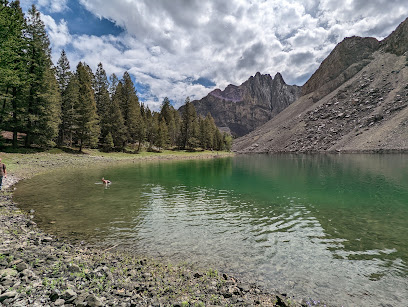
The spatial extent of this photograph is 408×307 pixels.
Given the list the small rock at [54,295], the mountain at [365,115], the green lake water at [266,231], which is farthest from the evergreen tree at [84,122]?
the mountain at [365,115]

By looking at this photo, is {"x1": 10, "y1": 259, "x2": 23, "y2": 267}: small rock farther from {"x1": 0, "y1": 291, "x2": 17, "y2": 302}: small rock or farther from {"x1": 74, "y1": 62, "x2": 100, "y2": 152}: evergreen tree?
{"x1": 74, "y1": 62, "x2": 100, "y2": 152}: evergreen tree

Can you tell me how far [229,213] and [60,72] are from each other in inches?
3024

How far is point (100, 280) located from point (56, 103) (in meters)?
58.8

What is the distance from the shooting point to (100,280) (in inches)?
284

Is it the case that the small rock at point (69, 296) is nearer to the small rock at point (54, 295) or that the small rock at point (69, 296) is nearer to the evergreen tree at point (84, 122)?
the small rock at point (54, 295)

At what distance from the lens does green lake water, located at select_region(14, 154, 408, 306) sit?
8.54 meters

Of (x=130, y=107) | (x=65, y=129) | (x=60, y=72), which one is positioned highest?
(x=60, y=72)

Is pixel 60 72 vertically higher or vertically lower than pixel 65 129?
higher

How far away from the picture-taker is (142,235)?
1272 cm

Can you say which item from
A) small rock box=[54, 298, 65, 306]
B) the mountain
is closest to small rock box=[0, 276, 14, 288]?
small rock box=[54, 298, 65, 306]

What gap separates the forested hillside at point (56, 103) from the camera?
37.2 m

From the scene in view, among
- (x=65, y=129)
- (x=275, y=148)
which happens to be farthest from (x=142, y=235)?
(x=275, y=148)

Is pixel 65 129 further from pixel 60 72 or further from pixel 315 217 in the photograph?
pixel 315 217

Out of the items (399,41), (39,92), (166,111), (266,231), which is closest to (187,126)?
(166,111)
